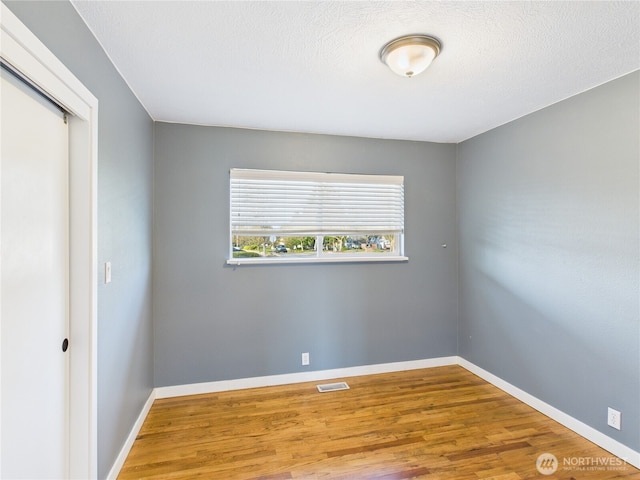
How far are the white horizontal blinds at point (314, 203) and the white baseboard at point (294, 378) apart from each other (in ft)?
4.48

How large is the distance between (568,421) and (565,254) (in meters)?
1.22

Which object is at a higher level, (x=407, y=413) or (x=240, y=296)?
(x=240, y=296)

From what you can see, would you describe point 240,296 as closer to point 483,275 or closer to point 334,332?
point 334,332

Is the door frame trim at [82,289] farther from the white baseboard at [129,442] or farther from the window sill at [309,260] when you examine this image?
the window sill at [309,260]

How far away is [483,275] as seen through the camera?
320 cm

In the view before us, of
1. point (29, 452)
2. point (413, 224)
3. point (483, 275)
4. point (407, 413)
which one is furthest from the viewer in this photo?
point (413, 224)

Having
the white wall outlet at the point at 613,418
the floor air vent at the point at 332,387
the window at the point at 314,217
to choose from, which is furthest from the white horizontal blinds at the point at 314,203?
the white wall outlet at the point at 613,418

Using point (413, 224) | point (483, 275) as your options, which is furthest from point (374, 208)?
point (483, 275)

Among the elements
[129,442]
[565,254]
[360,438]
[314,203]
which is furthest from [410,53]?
[129,442]

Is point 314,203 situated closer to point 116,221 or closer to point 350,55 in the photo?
point 350,55

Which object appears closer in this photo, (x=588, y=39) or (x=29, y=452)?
(x=29, y=452)

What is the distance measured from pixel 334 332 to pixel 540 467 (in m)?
1.78

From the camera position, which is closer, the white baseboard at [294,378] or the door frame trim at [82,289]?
the door frame trim at [82,289]

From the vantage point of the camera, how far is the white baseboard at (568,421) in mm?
2021
